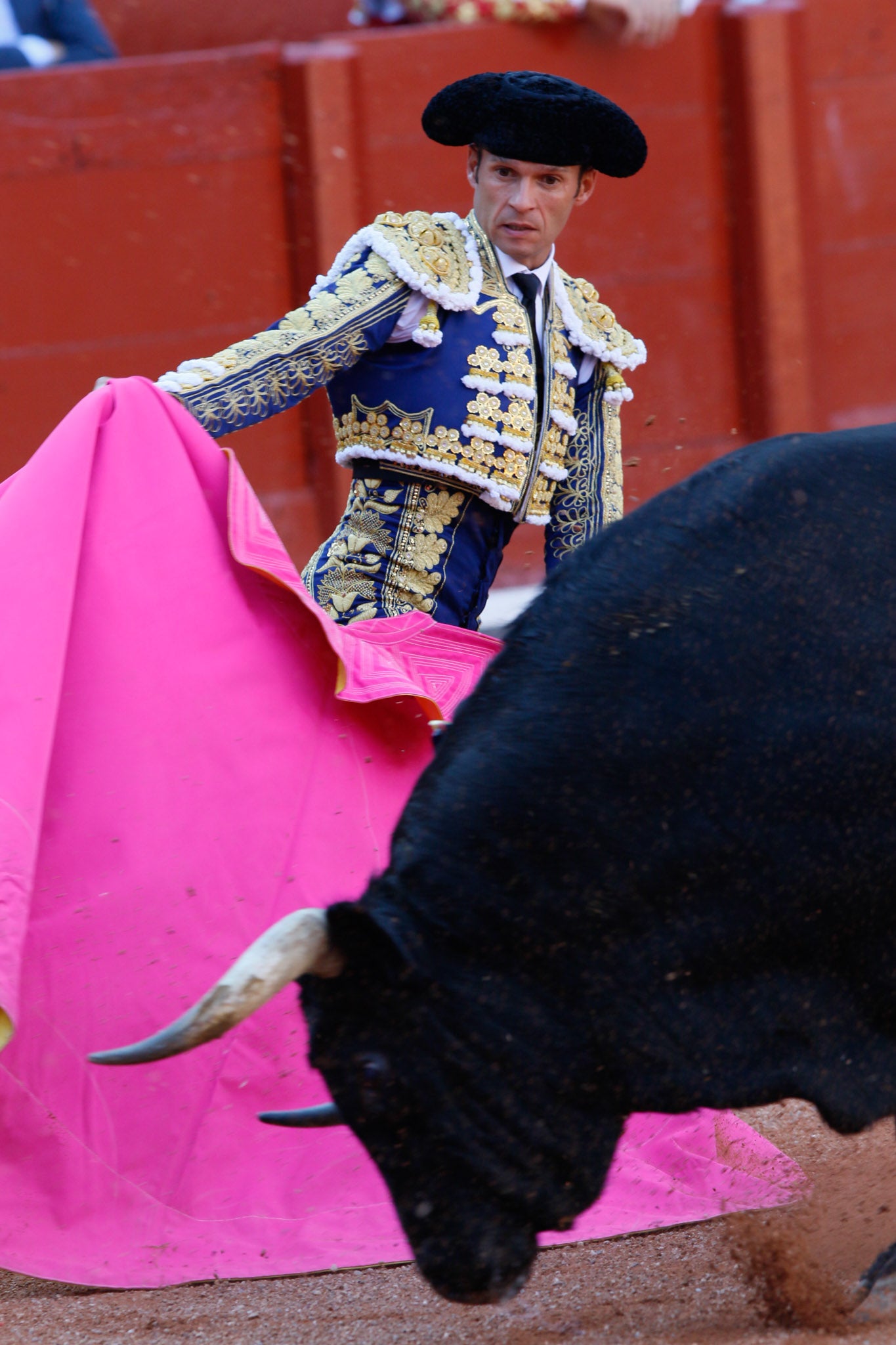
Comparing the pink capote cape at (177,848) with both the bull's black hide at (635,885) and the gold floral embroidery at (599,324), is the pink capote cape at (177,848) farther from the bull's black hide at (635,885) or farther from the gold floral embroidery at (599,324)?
the gold floral embroidery at (599,324)

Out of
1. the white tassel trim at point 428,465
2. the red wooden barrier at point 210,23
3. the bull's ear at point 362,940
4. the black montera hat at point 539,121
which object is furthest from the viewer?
the red wooden barrier at point 210,23

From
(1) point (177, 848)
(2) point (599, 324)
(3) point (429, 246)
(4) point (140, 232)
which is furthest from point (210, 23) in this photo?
(1) point (177, 848)

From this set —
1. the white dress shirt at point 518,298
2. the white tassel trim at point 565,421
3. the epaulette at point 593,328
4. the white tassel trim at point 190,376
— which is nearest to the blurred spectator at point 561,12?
the epaulette at point 593,328

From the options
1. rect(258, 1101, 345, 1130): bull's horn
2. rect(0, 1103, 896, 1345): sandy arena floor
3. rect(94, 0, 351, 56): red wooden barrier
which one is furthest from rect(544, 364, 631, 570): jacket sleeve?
rect(94, 0, 351, 56): red wooden barrier

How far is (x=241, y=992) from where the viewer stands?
62.1 inches

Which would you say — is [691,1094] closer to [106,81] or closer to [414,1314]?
[414,1314]

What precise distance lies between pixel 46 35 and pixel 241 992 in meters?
4.62

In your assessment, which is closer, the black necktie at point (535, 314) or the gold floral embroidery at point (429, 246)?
the gold floral embroidery at point (429, 246)

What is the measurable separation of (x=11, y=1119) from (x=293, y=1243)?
0.42 meters

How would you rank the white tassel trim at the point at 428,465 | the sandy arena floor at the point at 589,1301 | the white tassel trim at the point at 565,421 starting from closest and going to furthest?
the sandy arena floor at the point at 589,1301
the white tassel trim at the point at 428,465
the white tassel trim at the point at 565,421

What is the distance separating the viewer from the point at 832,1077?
189 cm

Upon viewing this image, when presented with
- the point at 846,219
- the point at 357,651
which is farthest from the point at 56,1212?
the point at 846,219

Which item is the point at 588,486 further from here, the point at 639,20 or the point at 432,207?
the point at 639,20

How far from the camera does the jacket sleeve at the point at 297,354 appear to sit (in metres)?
2.48
